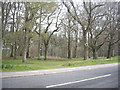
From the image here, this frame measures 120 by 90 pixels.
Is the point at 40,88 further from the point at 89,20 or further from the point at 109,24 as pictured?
the point at 109,24

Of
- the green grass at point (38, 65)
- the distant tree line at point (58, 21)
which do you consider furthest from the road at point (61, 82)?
the distant tree line at point (58, 21)

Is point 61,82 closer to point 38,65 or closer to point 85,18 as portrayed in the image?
point 38,65

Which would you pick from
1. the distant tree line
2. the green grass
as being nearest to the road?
the green grass

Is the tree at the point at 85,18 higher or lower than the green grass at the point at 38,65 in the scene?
higher

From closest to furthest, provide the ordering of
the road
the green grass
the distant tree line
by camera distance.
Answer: the road
the green grass
the distant tree line

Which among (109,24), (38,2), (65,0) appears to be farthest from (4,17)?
(109,24)

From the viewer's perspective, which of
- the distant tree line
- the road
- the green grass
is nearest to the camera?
the road

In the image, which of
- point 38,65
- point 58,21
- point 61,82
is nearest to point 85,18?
point 58,21

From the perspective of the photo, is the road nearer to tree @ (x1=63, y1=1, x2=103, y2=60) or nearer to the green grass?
the green grass

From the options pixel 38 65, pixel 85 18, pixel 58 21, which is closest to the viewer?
pixel 38 65

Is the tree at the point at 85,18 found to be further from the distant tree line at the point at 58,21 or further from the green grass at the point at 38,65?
the green grass at the point at 38,65

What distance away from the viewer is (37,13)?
84.8 ft

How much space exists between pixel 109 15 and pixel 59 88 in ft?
102

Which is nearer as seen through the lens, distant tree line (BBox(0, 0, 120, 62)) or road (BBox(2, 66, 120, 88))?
road (BBox(2, 66, 120, 88))
